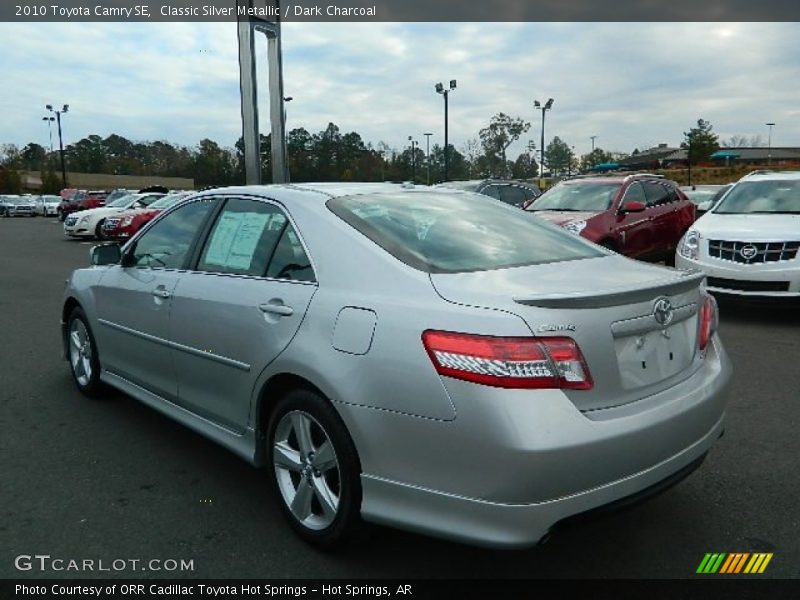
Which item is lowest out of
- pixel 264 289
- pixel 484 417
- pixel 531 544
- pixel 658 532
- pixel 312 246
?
pixel 658 532

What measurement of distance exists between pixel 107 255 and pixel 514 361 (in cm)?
329

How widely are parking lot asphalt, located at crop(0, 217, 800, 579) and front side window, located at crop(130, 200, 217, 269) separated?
109 centimetres

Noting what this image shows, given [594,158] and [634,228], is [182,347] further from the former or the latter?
[594,158]

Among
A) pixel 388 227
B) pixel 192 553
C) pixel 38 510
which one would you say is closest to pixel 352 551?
pixel 192 553

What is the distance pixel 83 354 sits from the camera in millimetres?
4945

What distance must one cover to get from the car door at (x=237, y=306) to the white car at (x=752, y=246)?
226 inches

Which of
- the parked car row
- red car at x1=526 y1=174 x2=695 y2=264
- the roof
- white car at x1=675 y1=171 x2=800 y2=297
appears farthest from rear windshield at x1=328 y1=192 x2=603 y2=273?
the parked car row

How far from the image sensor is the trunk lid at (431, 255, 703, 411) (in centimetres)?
230

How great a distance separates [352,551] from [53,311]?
277 inches

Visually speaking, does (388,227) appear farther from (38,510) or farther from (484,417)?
(38,510)

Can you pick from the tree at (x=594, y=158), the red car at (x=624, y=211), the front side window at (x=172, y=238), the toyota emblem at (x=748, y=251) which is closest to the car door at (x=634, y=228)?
the red car at (x=624, y=211)

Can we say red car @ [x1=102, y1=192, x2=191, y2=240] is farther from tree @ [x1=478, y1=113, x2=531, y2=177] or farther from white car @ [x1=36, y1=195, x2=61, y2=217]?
tree @ [x1=478, y1=113, x2=531, y2=177]

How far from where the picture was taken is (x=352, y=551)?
110 inches

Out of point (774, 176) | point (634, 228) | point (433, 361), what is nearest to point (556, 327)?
point (433, 361)
